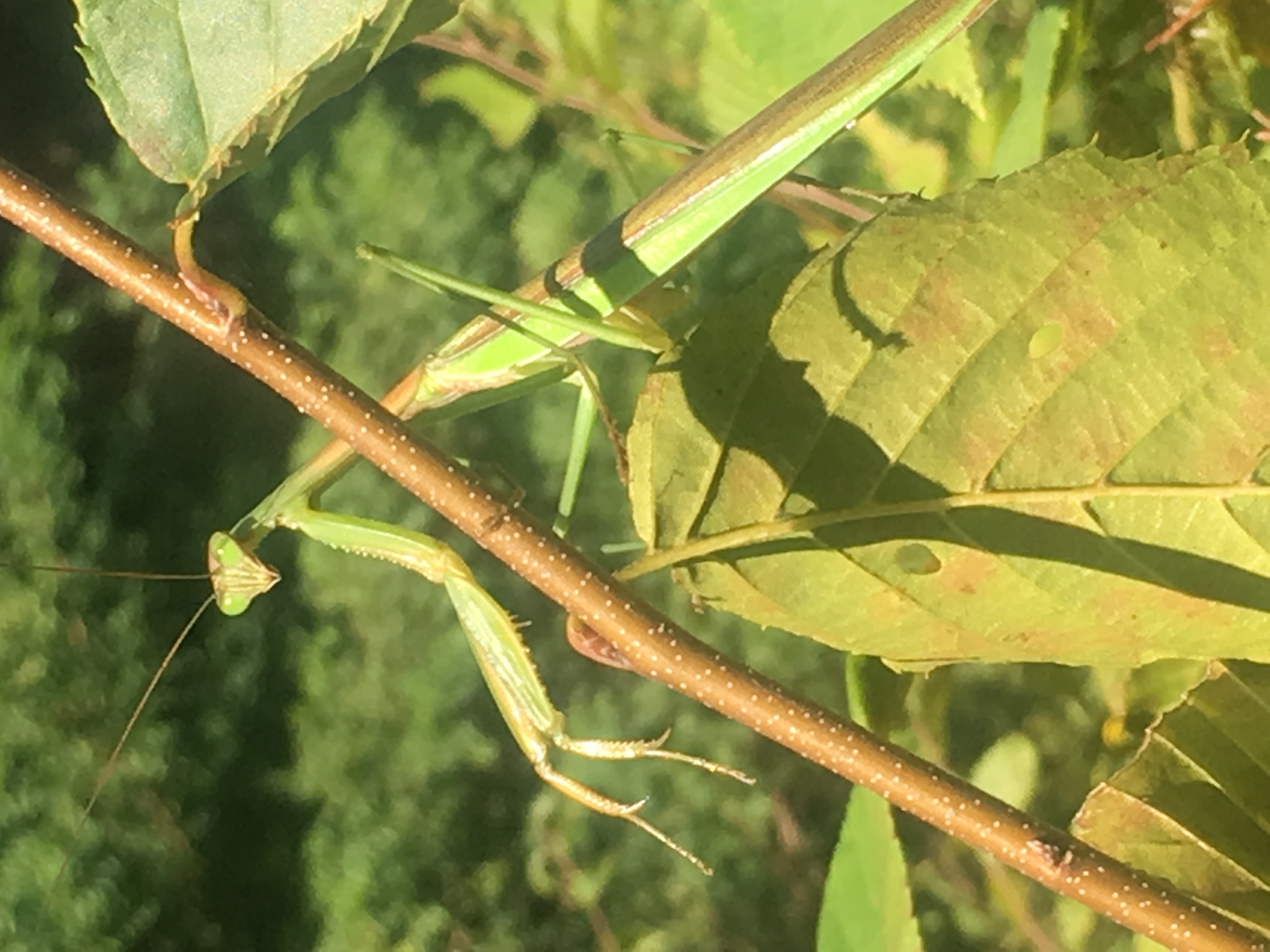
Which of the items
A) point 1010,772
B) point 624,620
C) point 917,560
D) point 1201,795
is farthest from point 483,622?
point 1010,772

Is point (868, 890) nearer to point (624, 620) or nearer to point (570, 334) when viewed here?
point (624, 620)

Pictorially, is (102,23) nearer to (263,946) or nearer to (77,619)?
(77,619)

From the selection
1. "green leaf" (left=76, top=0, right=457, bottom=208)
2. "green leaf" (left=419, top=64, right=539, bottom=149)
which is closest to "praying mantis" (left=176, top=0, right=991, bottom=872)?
"green leaf" (left=76, top=0, right=457, bottom=208)

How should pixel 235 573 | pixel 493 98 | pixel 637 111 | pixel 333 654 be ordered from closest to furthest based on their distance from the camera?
1. pixel 235 573
2. pixel 637 111
3. pixel 493 98
4. pixel 333 654

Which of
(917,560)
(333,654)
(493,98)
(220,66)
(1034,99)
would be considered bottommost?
(917,560)

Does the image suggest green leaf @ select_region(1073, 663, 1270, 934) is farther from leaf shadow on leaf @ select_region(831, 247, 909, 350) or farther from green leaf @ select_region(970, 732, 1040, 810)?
green leaf @ select_region(970, 732, 1040, 810)

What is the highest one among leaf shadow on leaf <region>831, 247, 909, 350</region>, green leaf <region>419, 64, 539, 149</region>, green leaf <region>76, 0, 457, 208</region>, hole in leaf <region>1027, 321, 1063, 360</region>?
green leaf <region>419, 64, 539, 149</region>

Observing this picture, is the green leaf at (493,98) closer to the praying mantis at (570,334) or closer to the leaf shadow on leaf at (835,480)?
the praying mantis at (570,334)
